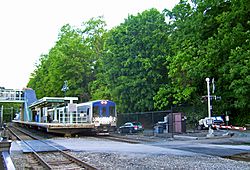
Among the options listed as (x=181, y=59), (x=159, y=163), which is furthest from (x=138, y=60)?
(x=159, y=163)

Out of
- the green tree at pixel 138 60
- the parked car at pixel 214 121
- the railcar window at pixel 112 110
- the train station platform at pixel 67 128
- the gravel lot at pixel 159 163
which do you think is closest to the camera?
the gravel lot at pixel 159 163

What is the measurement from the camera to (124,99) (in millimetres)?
36000

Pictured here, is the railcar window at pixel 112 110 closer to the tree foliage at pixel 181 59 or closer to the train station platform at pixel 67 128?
the train station platform at pixel 67 128

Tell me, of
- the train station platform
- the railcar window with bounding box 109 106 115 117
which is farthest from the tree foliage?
the train station platform

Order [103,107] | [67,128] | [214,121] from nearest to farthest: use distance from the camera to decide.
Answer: [67,128] → [214,121] → [103,107]

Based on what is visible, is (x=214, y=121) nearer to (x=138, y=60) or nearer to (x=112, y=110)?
(x=112, y=110)

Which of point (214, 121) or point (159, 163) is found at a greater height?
point (214, 121)

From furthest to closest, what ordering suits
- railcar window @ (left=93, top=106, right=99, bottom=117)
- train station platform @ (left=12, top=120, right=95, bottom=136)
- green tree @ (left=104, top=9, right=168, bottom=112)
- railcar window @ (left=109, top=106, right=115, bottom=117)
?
1. green tree @ (left=104, top=9, right=168, bottom=112)
2. railcar window @ (left=109, top=106, right=115, bottom=117)
3. railcar window @ (left=93, top=106, right=99, bottom=117)
4. train station platform @ (left=12, top=120, right=95, bottom=136)

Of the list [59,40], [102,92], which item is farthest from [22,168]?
[59,40]

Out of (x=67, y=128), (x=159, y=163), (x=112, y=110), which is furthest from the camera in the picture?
(x=112, y=110)

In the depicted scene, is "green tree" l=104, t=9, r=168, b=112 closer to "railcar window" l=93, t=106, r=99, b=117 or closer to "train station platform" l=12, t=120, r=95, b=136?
"railcar window" l=93, t=106, r=99, b=117

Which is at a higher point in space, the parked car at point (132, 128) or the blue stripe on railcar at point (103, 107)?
the blue stripe on railcar at point (103, 107)

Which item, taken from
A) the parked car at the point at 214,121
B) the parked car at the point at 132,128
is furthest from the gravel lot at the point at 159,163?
the parked car at the point at 132,128

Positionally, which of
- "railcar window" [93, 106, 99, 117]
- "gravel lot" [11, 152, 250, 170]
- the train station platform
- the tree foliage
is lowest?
"gravel lot" [11, 152, 250, 170]
